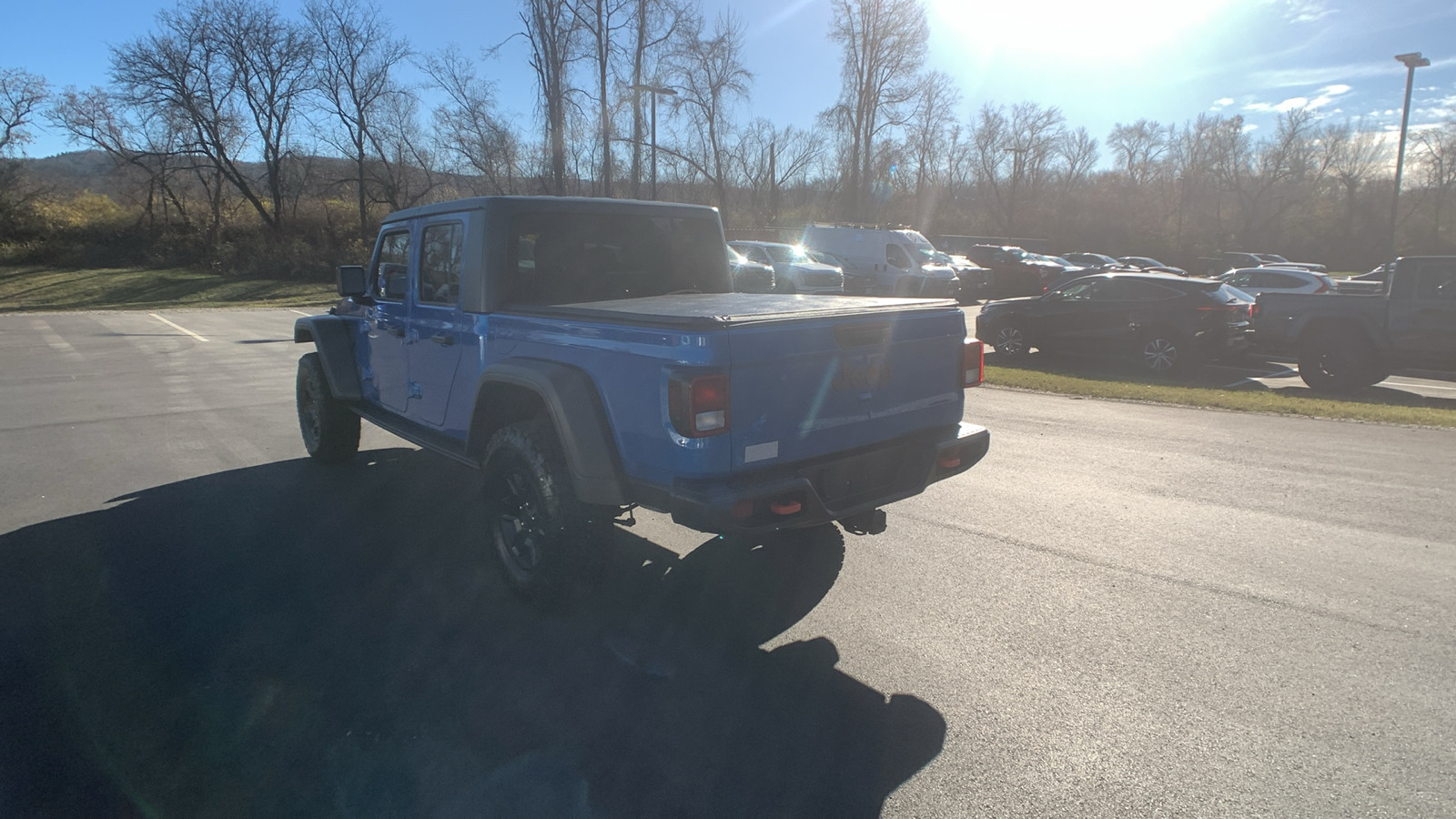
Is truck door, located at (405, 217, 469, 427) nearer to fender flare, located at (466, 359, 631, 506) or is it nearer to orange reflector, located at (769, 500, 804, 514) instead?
fender flare, located at (466, 359, 631, 506)

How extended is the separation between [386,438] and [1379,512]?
808cm

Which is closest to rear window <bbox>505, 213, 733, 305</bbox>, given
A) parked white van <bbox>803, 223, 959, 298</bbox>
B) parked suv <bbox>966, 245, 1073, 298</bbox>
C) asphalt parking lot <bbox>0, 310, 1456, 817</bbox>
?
asphalt parking lot <bbox>0, 310, 1456, 817</bbox>

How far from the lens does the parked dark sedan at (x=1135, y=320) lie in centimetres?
1234

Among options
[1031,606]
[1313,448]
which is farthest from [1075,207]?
[1031,606]

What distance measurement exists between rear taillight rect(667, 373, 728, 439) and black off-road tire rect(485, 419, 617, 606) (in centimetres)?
74

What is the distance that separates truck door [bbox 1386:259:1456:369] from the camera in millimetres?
10453

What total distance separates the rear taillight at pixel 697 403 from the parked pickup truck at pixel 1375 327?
450 inches

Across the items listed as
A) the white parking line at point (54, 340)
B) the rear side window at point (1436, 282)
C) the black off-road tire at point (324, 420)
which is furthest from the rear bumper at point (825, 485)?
the white parking line at point (54, 340)

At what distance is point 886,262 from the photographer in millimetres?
25344

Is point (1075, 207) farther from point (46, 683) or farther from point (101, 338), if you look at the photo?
point (46, 683)

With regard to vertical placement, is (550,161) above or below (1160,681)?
above

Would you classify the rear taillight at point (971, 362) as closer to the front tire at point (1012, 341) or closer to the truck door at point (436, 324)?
the truck door at point (436, 324)

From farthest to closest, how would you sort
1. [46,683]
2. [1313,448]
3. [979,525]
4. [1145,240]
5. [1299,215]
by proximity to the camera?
[1299,215] < [1145,240] < [1313,448] < [979,525] < [46,683]

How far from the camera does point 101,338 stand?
15648 millimetres
